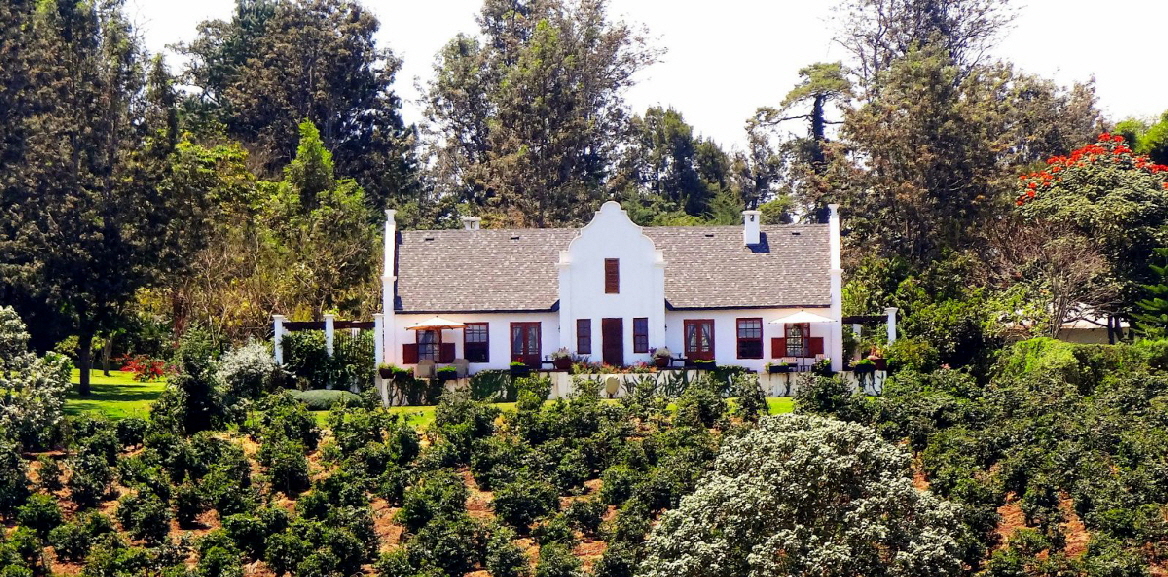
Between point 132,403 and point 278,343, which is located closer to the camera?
point 132,403

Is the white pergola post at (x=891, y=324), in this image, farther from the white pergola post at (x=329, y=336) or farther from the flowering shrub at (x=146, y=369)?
the flowering shrub at (x=146, y=369)

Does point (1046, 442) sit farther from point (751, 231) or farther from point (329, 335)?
point (329, 335)

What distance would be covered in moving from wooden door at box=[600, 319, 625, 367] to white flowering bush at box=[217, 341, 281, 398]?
954 centimetres

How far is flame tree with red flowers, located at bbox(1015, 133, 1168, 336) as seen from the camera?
2002 inches

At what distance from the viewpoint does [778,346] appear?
159 ft

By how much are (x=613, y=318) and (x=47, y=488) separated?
60.6ft

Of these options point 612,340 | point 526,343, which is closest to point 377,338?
point 526,343

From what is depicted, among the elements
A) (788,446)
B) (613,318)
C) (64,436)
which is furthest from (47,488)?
(613,318)

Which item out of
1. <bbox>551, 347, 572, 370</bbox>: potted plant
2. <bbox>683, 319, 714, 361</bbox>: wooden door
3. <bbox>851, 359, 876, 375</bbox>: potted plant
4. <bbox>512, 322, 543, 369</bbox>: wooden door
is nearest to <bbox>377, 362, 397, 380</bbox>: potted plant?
<bbox>512, 322, 543, 369</bbox>: wooden door

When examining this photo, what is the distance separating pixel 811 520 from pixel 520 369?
61.9 ft

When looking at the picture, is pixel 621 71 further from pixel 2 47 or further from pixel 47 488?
pixel 47 488

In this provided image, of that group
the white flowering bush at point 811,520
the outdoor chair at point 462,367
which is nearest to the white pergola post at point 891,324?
the outdoor chair at point 462,367

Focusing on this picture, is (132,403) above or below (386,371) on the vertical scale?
below

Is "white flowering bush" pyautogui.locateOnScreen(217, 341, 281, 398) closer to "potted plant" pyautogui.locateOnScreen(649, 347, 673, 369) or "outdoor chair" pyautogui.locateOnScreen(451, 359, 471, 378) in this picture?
"outdoor chair" pyautogui.locateOnScreen(451, 359, 471, 378)
